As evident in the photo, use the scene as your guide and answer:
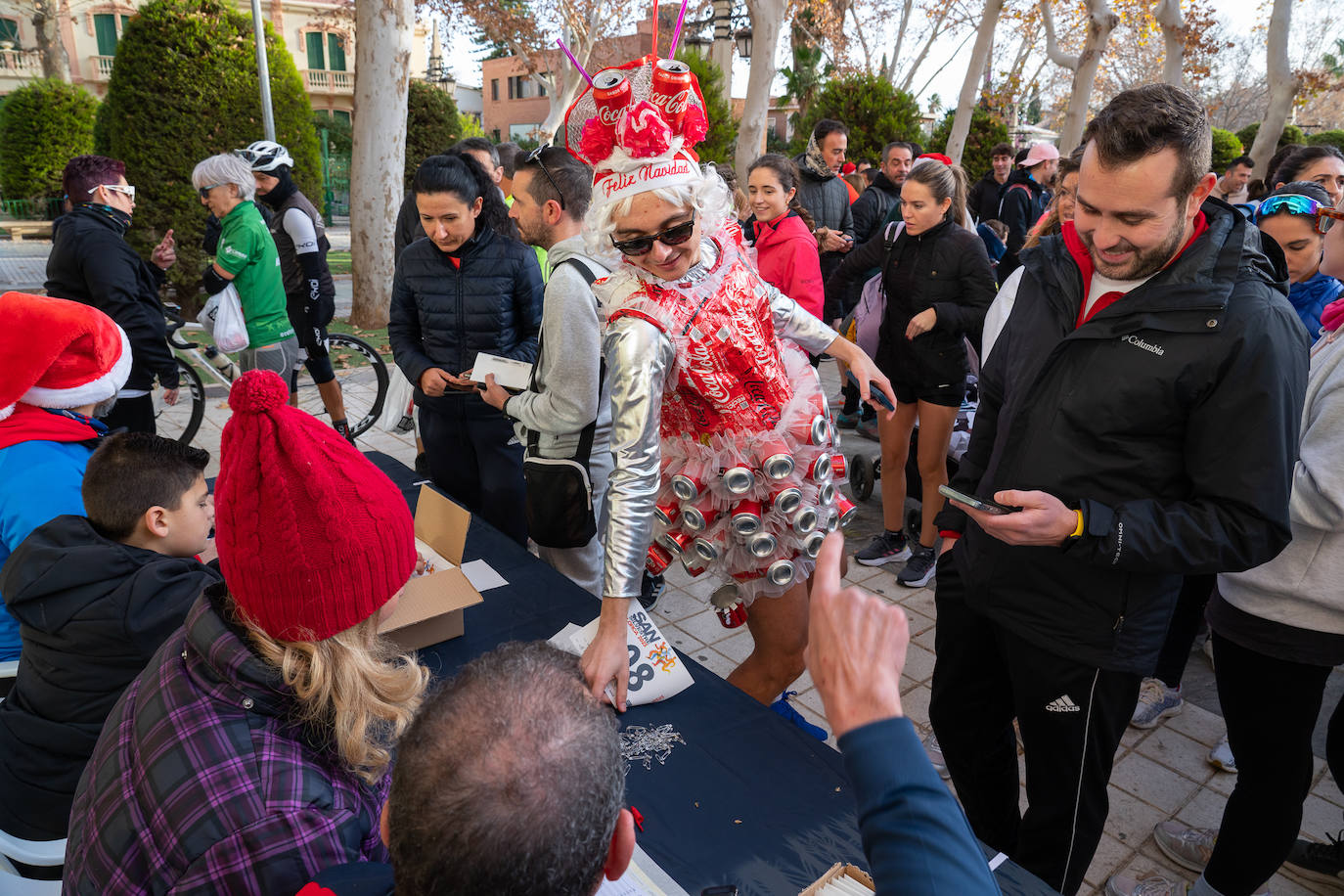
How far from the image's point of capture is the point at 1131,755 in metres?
2.93

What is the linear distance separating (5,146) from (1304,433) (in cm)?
2285

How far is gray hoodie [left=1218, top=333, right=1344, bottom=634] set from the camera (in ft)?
6.00

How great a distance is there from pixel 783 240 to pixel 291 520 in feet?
13.1

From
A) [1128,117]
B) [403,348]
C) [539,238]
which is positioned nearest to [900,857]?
[1128,117]

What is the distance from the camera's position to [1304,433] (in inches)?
75.7

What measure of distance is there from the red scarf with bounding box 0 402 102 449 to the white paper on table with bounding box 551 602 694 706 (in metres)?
1.56

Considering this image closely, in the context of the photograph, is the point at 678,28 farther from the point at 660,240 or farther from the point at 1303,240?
the point at 1303,240

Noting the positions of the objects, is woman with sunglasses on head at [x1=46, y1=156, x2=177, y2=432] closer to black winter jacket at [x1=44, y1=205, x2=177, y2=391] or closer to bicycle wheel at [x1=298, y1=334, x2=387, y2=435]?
black winter jacket at [x1=44, y1=205, x2=177, y2=391]

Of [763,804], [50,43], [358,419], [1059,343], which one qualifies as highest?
[50,43]

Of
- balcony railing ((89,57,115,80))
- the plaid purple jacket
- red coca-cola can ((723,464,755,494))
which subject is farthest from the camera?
balcony railing ((89,57,115,80))

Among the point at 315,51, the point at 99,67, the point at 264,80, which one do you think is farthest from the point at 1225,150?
the point at 99,67

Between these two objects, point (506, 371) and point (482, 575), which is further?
point (506, 371)

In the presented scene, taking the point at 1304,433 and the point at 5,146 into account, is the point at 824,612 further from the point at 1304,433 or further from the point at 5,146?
the point at 5,146

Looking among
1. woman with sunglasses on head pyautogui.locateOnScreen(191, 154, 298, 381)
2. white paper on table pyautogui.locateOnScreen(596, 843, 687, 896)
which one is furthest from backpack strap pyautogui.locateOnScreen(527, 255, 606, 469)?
woman with sunglasses on head pyautogui.locateOnScreen(191, 154, 298, 381)
